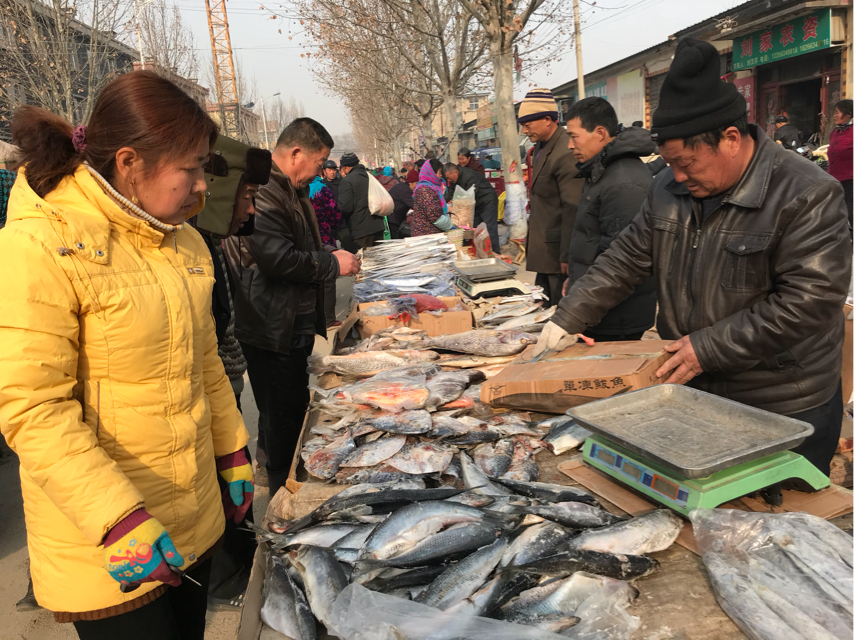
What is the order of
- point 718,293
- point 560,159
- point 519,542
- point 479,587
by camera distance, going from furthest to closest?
point 560,159
point 718,293
point 519,542
point 479,587

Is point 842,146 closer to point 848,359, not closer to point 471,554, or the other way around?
point 848,359

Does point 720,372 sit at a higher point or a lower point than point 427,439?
higher

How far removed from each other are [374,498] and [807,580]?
1288mm

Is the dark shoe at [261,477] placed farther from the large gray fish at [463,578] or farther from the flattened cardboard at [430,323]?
the large gray fish at [463,578]

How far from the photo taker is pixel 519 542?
175 cm

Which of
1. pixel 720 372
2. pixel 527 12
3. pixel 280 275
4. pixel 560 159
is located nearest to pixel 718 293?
pixel 720 372

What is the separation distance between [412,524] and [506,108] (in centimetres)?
1175

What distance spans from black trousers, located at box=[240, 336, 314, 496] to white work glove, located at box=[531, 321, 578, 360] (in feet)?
5.54

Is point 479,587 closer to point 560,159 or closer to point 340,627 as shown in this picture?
point 340,627

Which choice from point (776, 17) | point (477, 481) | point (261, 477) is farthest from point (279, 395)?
point (776, 17)

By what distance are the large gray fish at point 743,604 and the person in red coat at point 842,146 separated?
10253 mm

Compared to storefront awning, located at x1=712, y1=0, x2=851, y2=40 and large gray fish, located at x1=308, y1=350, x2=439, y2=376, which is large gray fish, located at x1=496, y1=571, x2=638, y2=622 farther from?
storefront awning, located at x1=712, y1=0, x2=851, y2=40

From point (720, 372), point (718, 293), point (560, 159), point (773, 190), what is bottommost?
point (720, 372)

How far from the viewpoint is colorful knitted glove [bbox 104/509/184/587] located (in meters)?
A: 1.46
